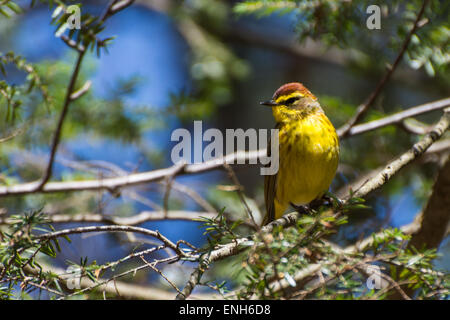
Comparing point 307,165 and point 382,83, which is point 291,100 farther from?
point 382,83

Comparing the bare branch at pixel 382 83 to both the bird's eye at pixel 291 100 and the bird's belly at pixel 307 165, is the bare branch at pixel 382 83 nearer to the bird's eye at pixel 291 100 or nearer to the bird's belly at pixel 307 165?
the bird's belly at pixel 307 165

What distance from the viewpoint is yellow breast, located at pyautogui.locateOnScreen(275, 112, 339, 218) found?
10.2 ft

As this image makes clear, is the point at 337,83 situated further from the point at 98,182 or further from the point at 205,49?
the point at 98,182

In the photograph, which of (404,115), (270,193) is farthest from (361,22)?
(270,193)

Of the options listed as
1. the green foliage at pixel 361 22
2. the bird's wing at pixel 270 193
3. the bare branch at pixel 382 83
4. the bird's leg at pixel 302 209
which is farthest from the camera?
the bird's wing at pixel 270 193

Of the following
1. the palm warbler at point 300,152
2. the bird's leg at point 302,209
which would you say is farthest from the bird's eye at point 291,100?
the bird's leg at point 302,209

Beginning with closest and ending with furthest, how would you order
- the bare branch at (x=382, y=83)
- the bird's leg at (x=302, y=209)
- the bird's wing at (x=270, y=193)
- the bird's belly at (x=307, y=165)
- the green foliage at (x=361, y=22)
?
1. the bare branch at (x=382, y=83)
2. the green foliage at (x=361, y=22)
3. the bird's belly at (x=307, y=165)
4. the bird's leg at (x=302, y=209)
5. the bird's wing at (x=270, y=193)

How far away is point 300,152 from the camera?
3162 millimetres

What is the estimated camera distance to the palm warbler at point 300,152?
312cm

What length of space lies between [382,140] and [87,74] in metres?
2.65

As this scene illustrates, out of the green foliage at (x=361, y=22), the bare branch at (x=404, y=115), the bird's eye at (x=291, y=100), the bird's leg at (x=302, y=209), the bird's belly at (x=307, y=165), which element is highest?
the green foliage at (x=361, y=22)

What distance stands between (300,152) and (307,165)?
105 mm

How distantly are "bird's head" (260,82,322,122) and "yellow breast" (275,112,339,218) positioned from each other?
9 cm

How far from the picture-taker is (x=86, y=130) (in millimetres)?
3922
